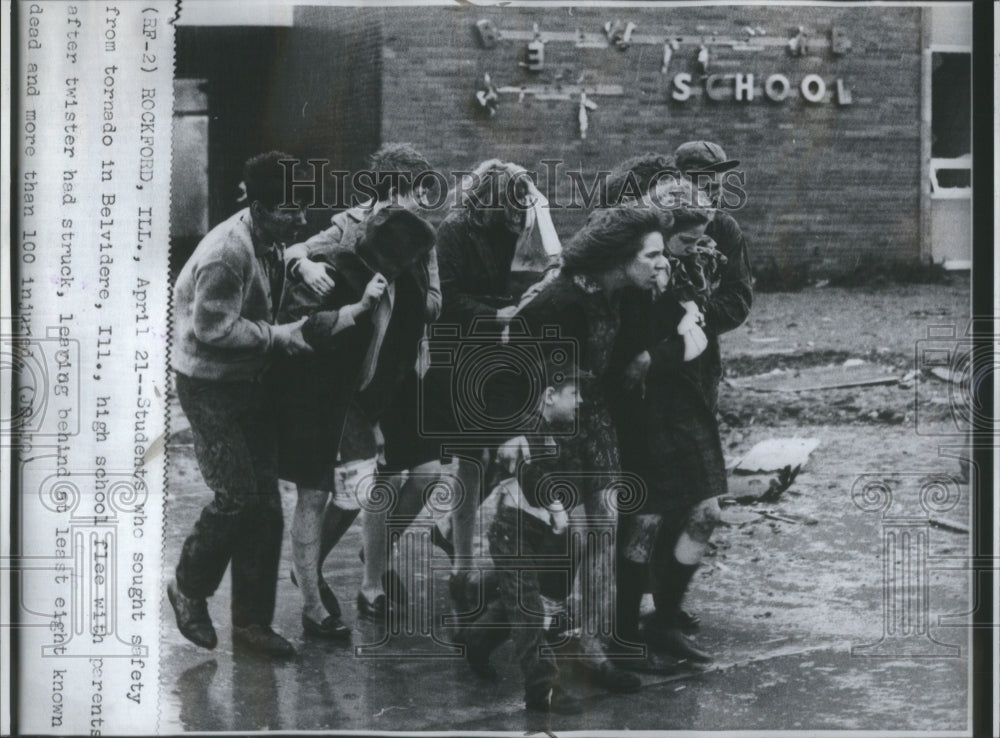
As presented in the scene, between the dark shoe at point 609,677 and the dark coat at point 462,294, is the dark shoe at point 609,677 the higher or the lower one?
the lower one

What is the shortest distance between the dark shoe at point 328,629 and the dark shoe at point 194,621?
342 mm

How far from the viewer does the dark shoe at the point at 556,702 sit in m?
4.19

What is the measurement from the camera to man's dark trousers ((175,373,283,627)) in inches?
164

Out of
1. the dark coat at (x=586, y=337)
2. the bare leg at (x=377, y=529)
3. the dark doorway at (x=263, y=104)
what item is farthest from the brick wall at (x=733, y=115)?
the bare leg at (x=377, y=529)

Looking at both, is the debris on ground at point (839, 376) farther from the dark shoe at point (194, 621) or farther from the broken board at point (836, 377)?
the dark shoe at point (194, 621)

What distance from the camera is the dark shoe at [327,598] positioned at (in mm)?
4215

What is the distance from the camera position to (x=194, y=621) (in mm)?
4207

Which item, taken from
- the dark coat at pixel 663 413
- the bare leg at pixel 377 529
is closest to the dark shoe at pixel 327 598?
the bare leg at pixel 377 529

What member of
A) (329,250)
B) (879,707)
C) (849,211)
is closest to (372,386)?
(329,250)

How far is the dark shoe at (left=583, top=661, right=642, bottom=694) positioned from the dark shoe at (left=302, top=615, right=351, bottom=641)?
2.96 feet

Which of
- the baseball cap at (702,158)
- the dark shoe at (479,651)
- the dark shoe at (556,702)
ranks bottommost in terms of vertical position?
the dark shoe at (556,702)

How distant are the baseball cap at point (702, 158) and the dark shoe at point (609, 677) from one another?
1884 mm

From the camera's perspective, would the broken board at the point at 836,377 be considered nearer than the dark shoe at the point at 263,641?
No

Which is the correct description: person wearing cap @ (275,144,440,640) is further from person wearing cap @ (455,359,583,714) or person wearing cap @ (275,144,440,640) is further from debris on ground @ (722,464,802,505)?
debris on ground @ (722,464,802,505)
